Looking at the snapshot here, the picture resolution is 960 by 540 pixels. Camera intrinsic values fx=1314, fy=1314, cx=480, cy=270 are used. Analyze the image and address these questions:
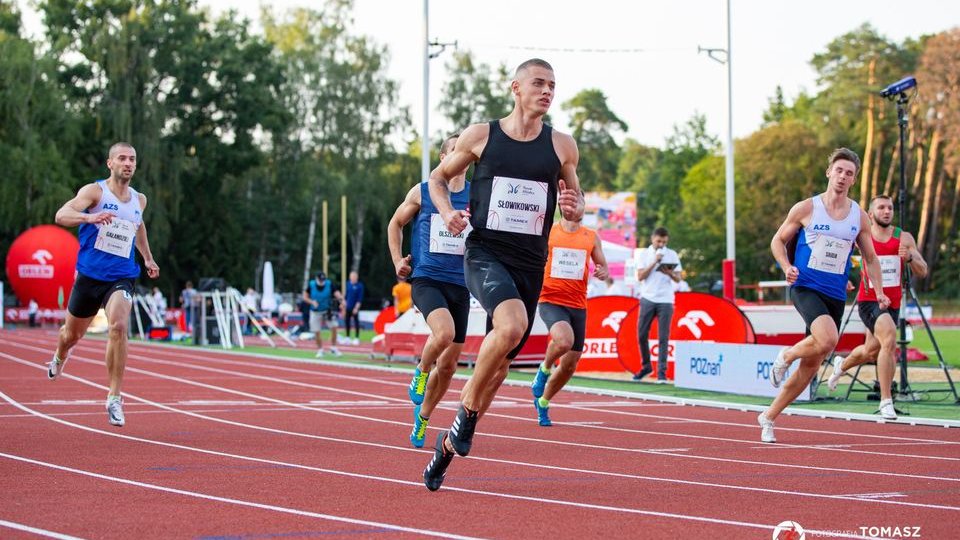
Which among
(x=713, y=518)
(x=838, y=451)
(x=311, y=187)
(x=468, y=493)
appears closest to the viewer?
(x=713, y=518)

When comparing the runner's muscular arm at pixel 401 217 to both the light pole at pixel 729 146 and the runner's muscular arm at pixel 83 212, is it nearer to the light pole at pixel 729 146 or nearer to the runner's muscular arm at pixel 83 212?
the runner's muscular arm at pixel 83 212

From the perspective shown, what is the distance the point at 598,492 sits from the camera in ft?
23.6

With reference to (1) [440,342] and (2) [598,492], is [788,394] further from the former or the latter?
(2) [598,492]

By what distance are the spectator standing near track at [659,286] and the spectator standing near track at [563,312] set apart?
5.22 metres

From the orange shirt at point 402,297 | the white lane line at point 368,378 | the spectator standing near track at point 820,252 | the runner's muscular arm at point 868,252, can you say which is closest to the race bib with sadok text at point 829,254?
the spectator standing near track at point 820,252

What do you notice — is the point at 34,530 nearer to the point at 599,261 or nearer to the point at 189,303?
the point at 599,261

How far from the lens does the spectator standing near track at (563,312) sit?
11734 millimetres

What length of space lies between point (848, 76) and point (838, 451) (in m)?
63.8

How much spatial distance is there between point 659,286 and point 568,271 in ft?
18.6

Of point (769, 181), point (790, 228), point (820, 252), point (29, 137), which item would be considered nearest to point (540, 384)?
point (790, 228)

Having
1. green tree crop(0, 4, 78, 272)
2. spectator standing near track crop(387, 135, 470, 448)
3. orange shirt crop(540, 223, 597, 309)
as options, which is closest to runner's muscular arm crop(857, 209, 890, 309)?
orange shirt crop(540, 223, 597, 309)

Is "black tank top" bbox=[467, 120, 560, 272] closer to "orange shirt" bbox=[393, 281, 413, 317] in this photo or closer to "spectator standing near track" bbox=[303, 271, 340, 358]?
"spectator standing near track" bbox=[303, 271, 340, 358]

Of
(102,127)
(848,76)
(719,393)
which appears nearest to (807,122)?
(848,76)

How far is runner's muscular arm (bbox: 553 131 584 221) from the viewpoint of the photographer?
288 inches
